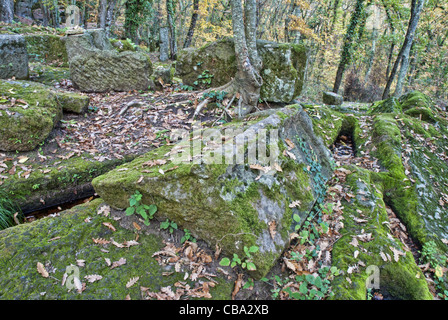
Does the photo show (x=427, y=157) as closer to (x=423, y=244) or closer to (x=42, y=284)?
(x=423, y=244)

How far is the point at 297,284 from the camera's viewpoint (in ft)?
9.80

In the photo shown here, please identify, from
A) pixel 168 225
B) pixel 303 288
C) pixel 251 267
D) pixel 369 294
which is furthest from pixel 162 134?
pixel 369 294

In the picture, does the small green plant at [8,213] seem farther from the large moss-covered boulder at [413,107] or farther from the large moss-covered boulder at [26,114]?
the large moss-covered boulder at [413,107]

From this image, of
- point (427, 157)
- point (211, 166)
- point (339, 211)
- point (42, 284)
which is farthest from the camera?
point (427, 157)

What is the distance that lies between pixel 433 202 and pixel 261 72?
5071 millimetres

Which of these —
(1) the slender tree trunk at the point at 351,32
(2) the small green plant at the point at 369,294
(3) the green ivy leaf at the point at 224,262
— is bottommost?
(2) the small green plant at the point at 369,294

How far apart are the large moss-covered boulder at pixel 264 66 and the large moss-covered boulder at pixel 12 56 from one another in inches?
183

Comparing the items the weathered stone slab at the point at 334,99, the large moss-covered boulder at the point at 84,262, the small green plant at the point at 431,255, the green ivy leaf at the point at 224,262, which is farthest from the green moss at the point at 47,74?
the small green plant at the point at 431,255

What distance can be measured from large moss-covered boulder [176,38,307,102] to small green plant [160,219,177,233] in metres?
5.00

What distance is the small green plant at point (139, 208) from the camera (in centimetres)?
329

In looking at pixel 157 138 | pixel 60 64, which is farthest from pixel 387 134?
pixel 60 64

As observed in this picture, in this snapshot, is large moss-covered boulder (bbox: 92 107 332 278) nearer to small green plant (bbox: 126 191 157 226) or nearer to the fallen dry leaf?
small green plant (bbox: 126 191 157 226)

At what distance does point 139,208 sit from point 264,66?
552 cm

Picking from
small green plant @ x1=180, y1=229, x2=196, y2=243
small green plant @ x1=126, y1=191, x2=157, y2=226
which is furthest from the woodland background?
small green plant @ x1=126, y1=191, x2=157, y2=226
